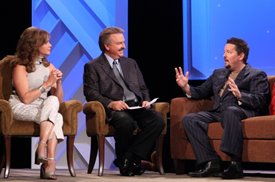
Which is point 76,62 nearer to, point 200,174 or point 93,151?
point 93,151

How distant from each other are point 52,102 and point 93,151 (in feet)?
3.01

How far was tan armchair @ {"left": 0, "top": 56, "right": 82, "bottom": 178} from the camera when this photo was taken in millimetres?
4957

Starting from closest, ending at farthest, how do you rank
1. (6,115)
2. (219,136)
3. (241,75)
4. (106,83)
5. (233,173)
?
(233,173) < (6,115) < (219,136) < (241,75) < (106,83)

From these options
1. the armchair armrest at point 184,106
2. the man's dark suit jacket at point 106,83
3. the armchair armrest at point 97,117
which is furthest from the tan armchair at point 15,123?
the armchair armrest at point 184,106

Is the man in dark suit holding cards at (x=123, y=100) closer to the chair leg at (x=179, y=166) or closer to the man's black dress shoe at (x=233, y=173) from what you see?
the chair leg at (x=179, y=166)

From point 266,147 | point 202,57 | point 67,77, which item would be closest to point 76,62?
point 67,77

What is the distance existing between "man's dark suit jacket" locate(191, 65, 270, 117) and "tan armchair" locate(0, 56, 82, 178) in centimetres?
114

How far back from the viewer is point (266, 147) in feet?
15.7

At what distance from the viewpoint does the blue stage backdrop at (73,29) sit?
6.85m

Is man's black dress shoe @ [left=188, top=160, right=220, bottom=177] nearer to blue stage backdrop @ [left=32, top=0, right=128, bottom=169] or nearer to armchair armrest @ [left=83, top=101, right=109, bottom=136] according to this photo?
armchair armrest @ [left=83, top=101, right=109, bottom=136]

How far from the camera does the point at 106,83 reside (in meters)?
5.49

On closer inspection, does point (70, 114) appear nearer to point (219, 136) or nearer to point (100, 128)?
point (100, 128)

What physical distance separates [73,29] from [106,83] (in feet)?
5.15

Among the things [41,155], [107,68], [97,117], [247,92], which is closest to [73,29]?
[107,68]
